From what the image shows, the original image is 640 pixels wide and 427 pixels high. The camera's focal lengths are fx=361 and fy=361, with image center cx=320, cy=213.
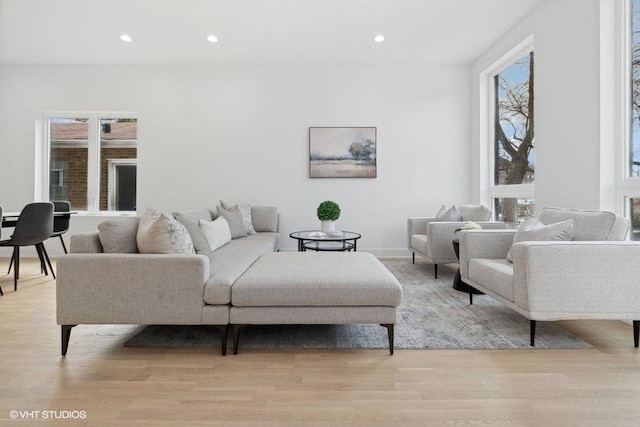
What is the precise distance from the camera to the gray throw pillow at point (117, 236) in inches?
86.3

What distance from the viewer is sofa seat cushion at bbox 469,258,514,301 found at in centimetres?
240

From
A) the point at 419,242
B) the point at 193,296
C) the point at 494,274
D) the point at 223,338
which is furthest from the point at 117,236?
the point at 419,242

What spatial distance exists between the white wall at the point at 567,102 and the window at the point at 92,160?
555cm

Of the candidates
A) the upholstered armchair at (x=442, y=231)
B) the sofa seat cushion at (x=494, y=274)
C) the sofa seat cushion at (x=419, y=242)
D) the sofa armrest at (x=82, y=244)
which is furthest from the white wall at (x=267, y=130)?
the sofa armrest at (x=82, y=244)

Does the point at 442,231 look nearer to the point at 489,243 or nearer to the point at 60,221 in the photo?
the point at 489,243

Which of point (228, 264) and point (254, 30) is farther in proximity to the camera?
point (254, 30)

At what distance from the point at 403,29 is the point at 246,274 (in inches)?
145

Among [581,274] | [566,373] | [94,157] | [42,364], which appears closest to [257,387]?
[42,364]

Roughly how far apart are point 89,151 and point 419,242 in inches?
204

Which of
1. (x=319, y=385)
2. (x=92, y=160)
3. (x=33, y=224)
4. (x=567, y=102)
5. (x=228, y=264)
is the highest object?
(x=567, y=102)

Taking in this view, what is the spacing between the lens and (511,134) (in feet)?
15.6

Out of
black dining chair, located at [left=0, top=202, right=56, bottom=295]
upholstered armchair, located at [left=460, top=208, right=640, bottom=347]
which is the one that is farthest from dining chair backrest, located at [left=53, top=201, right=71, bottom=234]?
upholstered armchair, located at [left=460, top=208, right=640, bottom=347]

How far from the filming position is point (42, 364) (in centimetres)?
199

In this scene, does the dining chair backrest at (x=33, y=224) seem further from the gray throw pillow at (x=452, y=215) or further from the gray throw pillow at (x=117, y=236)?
the gray throw pillow at (x=452, y=215)
